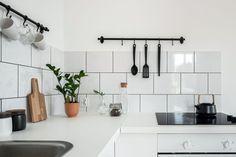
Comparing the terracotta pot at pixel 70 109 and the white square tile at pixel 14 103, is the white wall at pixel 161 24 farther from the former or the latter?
the white square tile at pixel 14 103

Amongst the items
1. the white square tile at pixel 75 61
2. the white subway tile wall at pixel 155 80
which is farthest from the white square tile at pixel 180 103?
the white square tile at pixel 75 61

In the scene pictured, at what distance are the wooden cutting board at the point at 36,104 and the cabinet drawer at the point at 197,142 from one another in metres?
0.71

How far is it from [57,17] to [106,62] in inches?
20.3

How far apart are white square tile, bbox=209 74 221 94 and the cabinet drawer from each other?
610mm

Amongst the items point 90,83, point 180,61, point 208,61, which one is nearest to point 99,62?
point 90,83

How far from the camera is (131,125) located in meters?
1.33

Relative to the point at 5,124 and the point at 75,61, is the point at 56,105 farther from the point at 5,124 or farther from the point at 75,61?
the point at 5,124

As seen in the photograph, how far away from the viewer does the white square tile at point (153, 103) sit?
1.89 meters

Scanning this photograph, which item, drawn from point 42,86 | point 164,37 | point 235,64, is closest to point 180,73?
point 164,37

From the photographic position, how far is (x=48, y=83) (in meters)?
1.67

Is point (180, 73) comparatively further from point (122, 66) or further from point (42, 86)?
point (42, 86)

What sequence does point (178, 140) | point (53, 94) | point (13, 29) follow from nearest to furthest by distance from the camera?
point (13, 29)
point (178, 140)
point (53, 94)

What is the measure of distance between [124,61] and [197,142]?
87 cm

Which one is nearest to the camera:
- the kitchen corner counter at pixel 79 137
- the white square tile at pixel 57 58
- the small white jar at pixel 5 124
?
the kitchen corner counter at pixel 79 137
